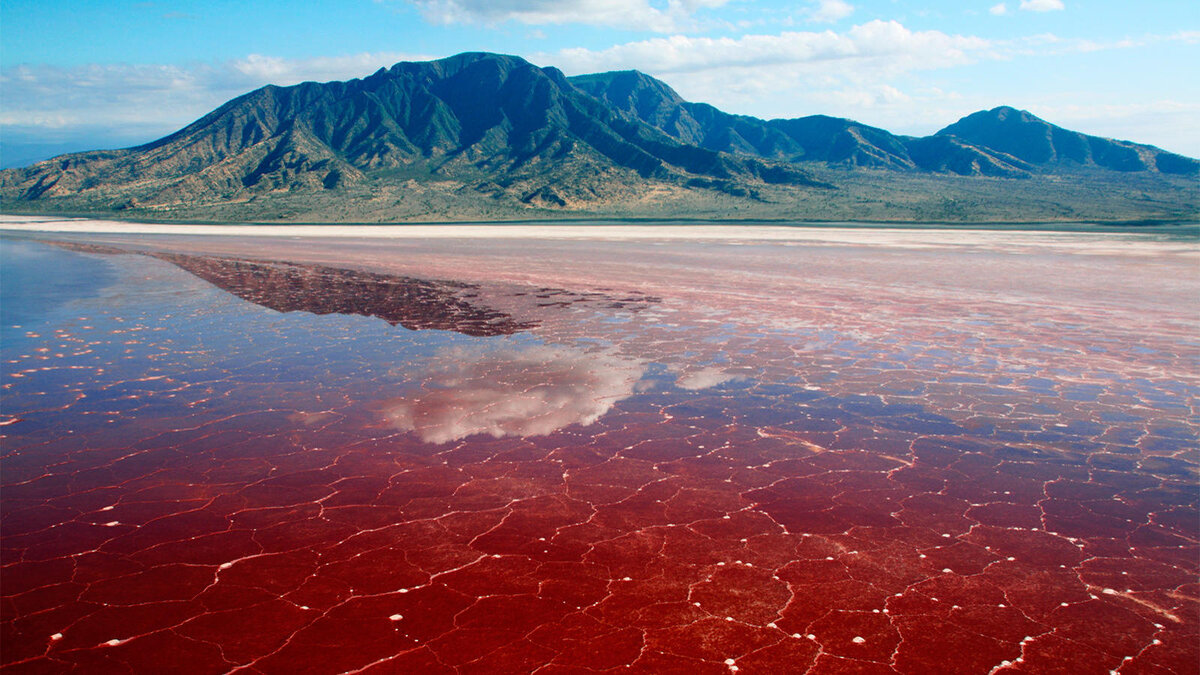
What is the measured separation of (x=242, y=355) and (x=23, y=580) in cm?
678

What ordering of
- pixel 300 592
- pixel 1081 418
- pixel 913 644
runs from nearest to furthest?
pixel 913 644, pixel 300 592, pixel 1081 418

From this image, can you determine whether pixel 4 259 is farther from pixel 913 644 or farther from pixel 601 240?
pixel 913 644

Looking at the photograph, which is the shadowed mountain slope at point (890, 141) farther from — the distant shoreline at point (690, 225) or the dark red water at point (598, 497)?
the dark red water at point (598, 497)

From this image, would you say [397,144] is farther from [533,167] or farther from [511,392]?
[511,392]

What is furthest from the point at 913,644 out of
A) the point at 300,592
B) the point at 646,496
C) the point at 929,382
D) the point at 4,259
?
the point at 4,259

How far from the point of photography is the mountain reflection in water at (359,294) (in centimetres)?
1429

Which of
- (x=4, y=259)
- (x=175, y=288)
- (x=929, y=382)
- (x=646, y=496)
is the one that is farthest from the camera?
(x=4, y=259)

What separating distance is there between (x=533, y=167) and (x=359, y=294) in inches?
2914

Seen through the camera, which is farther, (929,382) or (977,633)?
(929,382)

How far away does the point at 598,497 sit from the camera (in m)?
6.21

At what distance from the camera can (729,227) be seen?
49688mm

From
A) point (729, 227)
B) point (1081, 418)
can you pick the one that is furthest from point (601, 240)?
point (1081, 418)

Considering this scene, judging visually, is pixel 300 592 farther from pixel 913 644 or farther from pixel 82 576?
pixel 913 644

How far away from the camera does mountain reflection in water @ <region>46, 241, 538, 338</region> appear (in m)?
14.3
